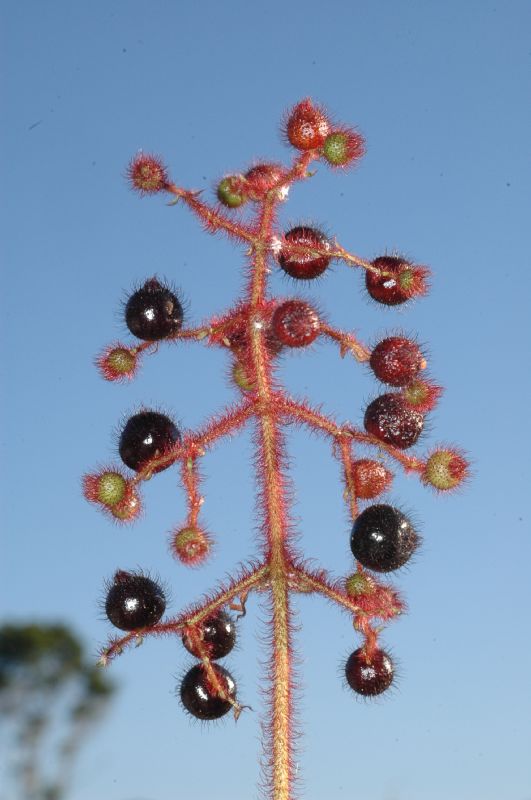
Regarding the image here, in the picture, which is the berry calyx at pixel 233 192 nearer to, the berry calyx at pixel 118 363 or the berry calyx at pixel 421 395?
the berry calyx at pixel 118 363

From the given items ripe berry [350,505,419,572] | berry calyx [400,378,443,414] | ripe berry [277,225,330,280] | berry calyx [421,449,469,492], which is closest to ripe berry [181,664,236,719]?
ripe berry [350,505,419,572]

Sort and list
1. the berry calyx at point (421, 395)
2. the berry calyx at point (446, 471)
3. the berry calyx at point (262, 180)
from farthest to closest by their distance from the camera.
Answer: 1. the berry calyx at point (262, 180)
2. the berry calyx at point (421, 395)
3. the berry calyx at point (446, 471)

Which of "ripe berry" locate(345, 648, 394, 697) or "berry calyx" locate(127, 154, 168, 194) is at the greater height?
"berry calyx" locate(127, 154, 168, 194)

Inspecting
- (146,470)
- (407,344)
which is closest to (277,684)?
(146,470)

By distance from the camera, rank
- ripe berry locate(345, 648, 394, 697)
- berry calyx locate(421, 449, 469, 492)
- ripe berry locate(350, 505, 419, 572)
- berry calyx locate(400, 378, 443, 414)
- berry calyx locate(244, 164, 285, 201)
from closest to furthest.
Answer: ripe berry locate(350, 505, 419, 572), ripe berry locate(345, 648, 394, 697), berry calyx locate(421, 449, 469, 492), berry calyx locate(400, 378, 443, 414), berry calyx locate(244, 164, 285, 201)

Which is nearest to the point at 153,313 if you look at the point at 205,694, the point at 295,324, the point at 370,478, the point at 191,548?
the point at 295,324

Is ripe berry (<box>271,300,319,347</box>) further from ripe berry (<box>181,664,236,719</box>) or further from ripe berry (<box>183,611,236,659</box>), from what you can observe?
ripe berry (<box>181,664,236,719</box>)

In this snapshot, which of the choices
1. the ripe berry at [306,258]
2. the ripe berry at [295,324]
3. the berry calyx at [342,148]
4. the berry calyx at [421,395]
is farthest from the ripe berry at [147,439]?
the berry calyx at [342,148]
